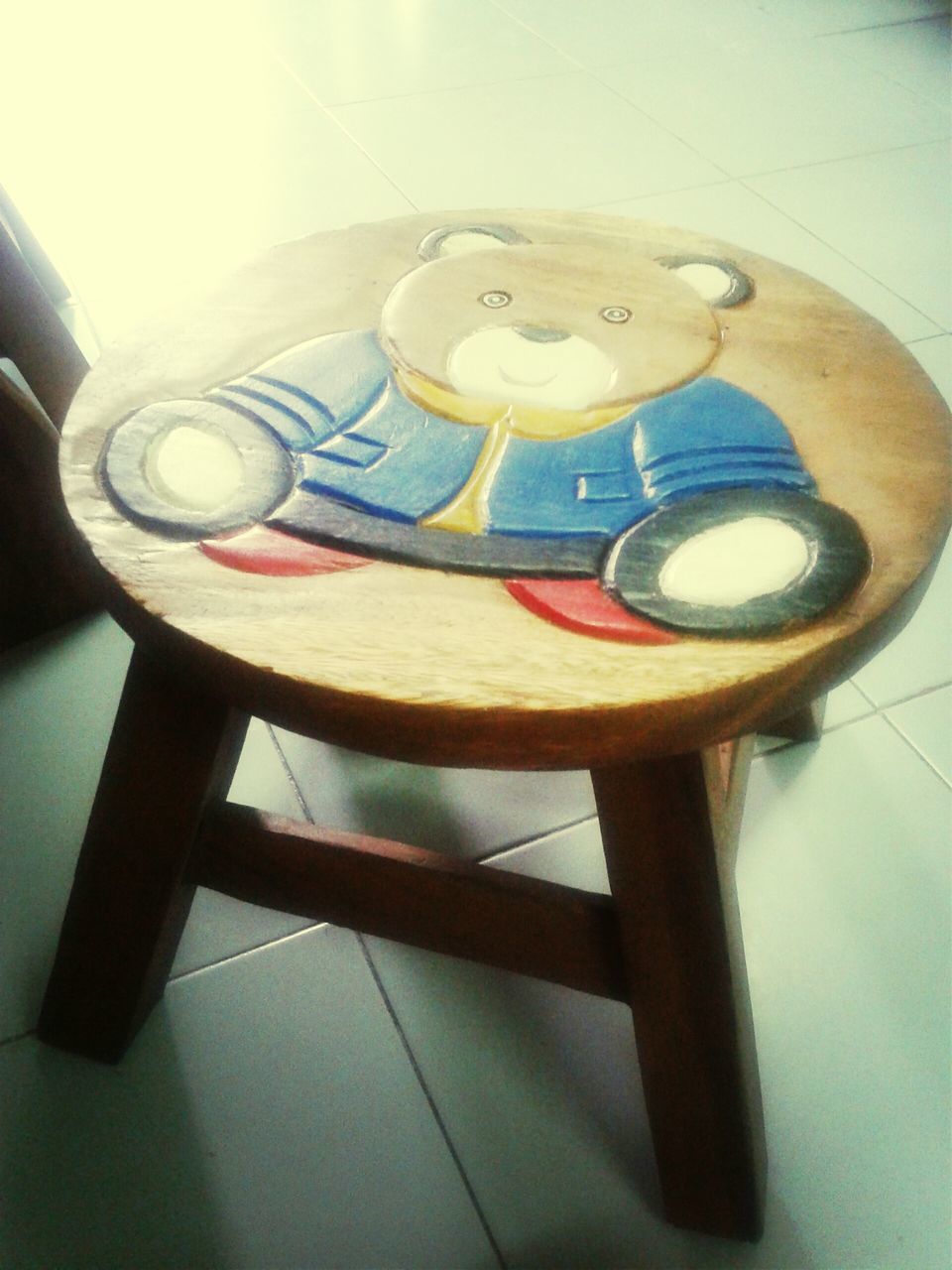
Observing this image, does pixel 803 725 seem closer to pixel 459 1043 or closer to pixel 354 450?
pixel 459 1043

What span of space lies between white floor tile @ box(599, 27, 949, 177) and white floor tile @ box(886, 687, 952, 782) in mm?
1095

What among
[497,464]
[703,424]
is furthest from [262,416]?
[703,424]

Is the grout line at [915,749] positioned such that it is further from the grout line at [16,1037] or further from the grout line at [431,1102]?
the grout line at [16,1037]

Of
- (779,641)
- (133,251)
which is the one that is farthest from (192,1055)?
(133,251)

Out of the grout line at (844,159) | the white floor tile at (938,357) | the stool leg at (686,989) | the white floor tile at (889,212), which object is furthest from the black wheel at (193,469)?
the grout line at (844,159)

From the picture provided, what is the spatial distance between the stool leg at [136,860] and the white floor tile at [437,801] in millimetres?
192

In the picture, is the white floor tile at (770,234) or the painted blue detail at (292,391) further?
the white floor tile at (770,234)

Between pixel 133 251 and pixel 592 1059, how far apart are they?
1.29m

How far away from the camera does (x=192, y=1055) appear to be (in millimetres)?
710

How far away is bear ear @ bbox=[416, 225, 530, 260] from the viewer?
681mm

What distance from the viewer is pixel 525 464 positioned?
1.70ft

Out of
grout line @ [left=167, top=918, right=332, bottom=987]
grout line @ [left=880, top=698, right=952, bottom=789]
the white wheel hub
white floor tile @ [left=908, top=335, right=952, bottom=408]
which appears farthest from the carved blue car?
white floor tile @ [left=908, top=335, right=952, bottom=408]

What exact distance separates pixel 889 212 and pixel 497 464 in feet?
4.45

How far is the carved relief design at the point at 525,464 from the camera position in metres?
0.46
